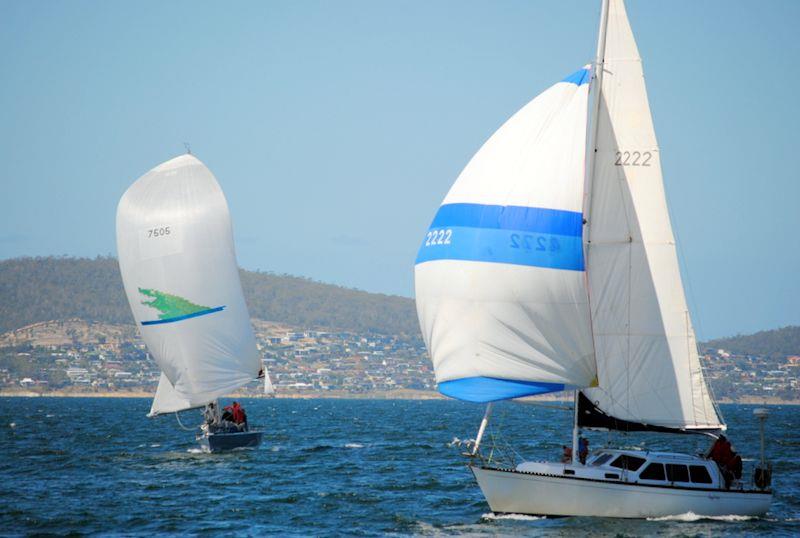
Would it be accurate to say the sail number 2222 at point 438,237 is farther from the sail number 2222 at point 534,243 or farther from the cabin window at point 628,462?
the cabin window at point 628,462

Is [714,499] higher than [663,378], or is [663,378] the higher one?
[663,378]

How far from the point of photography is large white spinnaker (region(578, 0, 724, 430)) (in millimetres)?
28438

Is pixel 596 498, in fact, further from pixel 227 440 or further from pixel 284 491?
pixel 227 440

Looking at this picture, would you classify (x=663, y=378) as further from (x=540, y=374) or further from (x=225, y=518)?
(x=225, y=518)

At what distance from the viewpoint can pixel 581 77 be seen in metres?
28.2

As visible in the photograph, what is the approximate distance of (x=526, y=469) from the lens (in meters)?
27.5

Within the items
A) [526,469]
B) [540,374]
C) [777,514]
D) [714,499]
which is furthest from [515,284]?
[777,514]

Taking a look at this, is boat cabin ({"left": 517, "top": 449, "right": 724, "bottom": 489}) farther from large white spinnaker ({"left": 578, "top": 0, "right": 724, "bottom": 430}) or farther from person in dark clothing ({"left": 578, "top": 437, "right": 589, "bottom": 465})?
large white spinnaker ({"left": 578, "top": 0, "right": 724, "bottom": 430})

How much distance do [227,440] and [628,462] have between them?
23600 mm

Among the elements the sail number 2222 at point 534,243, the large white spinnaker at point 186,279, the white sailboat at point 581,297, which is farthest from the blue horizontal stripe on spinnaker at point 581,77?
the large white spinnaker at point 186,279

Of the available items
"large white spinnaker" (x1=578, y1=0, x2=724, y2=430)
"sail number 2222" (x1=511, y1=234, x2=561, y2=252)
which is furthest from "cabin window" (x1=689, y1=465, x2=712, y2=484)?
"sail number 2222" (x1=511, y1=234, x2=561, y2=252)

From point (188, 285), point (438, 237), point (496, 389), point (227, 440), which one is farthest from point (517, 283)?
point (227, 440)

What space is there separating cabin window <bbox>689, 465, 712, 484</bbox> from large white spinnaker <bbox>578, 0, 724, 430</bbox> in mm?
1143

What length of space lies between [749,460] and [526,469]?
921 inches
